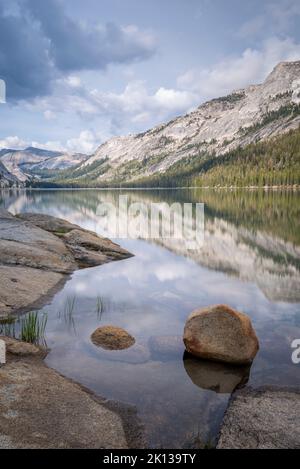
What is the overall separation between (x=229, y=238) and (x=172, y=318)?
87.4 feet

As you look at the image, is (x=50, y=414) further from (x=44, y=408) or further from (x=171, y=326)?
(x=171, y=326)

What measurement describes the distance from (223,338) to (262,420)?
392 cm

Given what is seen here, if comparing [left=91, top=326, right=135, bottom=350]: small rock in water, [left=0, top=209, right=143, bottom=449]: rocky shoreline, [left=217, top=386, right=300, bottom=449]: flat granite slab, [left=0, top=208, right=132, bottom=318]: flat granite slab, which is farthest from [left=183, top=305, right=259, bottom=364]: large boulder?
[left=0, top=208, right=132, bottom=318]: flat granite slab

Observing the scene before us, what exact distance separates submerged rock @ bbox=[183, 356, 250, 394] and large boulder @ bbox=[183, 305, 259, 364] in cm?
28

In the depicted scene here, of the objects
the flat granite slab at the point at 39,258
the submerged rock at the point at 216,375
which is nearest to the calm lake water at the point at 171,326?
the submerged rock at the point at 216,375

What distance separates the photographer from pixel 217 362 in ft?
44.1

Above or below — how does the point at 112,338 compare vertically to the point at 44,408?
below

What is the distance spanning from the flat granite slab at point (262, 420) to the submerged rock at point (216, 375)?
558 mm

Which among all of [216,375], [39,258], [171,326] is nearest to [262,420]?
[216,375]

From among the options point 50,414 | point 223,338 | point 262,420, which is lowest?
point 262,420

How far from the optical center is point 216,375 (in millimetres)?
12641

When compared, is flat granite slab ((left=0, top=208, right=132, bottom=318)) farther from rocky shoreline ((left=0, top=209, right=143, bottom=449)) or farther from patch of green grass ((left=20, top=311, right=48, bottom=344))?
patch of green grass ((left=20, top=311, right=48, bottom=344))

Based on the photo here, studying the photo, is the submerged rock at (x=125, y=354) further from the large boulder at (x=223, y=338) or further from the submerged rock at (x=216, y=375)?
the large boulder at (x=223, y=338)

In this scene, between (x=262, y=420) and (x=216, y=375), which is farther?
(x=216, y=375)
